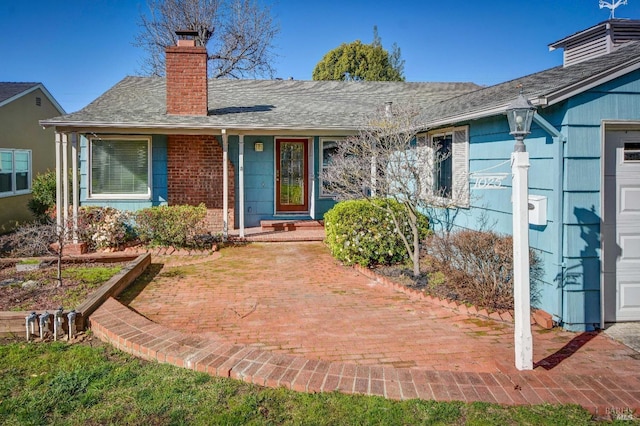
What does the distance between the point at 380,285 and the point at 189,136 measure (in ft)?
23.5

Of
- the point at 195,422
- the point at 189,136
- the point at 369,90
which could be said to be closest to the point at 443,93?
the point at 369,90

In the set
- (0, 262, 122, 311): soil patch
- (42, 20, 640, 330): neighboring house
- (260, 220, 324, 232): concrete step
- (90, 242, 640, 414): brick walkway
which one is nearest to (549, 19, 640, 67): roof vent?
(42, 20, 640, 330): neighboring house

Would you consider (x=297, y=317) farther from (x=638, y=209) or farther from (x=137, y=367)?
(x=638, y=209)

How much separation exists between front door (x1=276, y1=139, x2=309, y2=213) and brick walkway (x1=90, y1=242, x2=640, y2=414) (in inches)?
225

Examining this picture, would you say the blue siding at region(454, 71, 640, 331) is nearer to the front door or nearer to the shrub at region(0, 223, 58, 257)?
the shrub at region(0, 223, 58, 257)

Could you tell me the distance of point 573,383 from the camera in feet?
12.2

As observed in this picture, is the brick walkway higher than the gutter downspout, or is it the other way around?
the gutter downspout

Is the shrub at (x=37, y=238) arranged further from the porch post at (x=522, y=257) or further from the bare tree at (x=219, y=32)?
the bare tree at (x=219, y=32)

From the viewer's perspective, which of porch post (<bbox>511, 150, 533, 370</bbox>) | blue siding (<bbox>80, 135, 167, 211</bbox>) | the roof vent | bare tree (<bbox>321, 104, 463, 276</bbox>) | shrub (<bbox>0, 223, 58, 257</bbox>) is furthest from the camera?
blue siding (<bbox>80, 135, 167, 211</bbox>)

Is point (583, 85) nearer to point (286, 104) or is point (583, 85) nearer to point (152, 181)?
point (286, 104)

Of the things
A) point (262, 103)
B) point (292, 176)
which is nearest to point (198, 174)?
point (292, 176)

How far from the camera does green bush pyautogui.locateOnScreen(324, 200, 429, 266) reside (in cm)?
801

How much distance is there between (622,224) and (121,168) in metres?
10.7

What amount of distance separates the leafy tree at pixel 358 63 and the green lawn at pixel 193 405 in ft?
96.0
